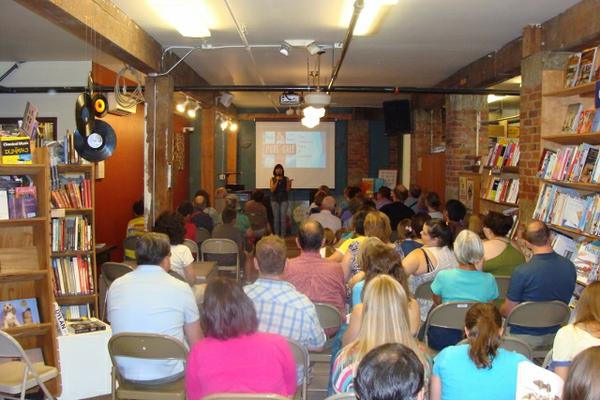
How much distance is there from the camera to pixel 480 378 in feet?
8.43

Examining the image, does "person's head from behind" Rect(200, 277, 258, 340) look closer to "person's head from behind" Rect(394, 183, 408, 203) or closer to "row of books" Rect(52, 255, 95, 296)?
"row of books" Rect(52, 255, 95, 296)

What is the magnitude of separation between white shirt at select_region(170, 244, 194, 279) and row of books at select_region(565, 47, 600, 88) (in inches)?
142

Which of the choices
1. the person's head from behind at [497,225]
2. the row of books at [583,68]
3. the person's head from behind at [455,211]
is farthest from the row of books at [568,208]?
the person's head from behind at [455,211]

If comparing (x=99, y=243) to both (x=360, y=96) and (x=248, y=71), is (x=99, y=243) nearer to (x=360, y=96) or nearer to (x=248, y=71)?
(x=248, y=71)

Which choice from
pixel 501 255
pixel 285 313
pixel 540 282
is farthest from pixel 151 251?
pixel 501 255

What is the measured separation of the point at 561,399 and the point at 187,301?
2142mm

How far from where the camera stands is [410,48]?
7.72 meters

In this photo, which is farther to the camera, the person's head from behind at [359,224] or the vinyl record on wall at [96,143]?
the person's head from behind at [359,224]

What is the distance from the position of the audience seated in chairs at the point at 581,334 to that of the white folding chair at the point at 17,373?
2.81 meters

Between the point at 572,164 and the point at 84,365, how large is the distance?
419 cm

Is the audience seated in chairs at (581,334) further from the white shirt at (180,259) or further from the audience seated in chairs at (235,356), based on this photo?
the white shirt at (180,259)

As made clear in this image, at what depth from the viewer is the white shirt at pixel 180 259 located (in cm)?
510

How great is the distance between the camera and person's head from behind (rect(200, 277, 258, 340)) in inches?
104

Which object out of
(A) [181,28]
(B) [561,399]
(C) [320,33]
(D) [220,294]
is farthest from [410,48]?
(B) [561,399]
